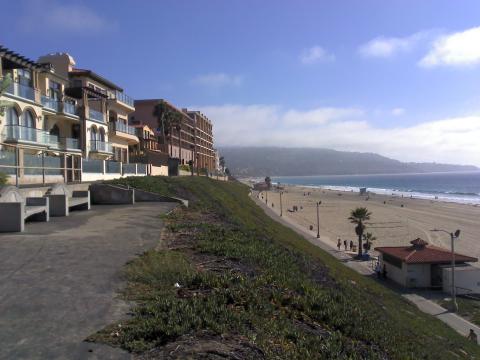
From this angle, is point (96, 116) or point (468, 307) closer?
point (468, 307)

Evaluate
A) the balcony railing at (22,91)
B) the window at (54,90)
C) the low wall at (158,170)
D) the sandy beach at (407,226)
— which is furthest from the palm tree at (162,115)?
the balcony railing at (22,91)

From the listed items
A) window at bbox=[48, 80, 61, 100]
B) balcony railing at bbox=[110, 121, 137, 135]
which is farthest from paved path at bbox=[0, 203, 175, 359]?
balcony railing at bbox=[110, 121, 137, 135]

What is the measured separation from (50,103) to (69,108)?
2.78m

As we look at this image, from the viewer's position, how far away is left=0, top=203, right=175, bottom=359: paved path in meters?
5.01

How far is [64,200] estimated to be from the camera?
55.8ft

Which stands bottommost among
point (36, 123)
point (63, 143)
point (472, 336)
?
point (472, 336)

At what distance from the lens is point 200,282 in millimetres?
7645

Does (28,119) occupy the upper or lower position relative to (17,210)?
upper

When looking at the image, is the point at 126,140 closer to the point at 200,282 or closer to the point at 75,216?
Answer: the point at 75,216

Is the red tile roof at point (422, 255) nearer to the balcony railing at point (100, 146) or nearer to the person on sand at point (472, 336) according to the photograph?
the person on sand at point (472, 336)

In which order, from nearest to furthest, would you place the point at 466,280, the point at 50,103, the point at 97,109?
the point at 466,280 < the point at 50,103 < the point at 97,109

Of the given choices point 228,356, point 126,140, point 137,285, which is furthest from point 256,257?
point 126,140

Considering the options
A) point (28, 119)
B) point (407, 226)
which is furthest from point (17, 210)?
point (407, 226)

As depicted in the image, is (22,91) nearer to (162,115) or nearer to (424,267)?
(424,267)
